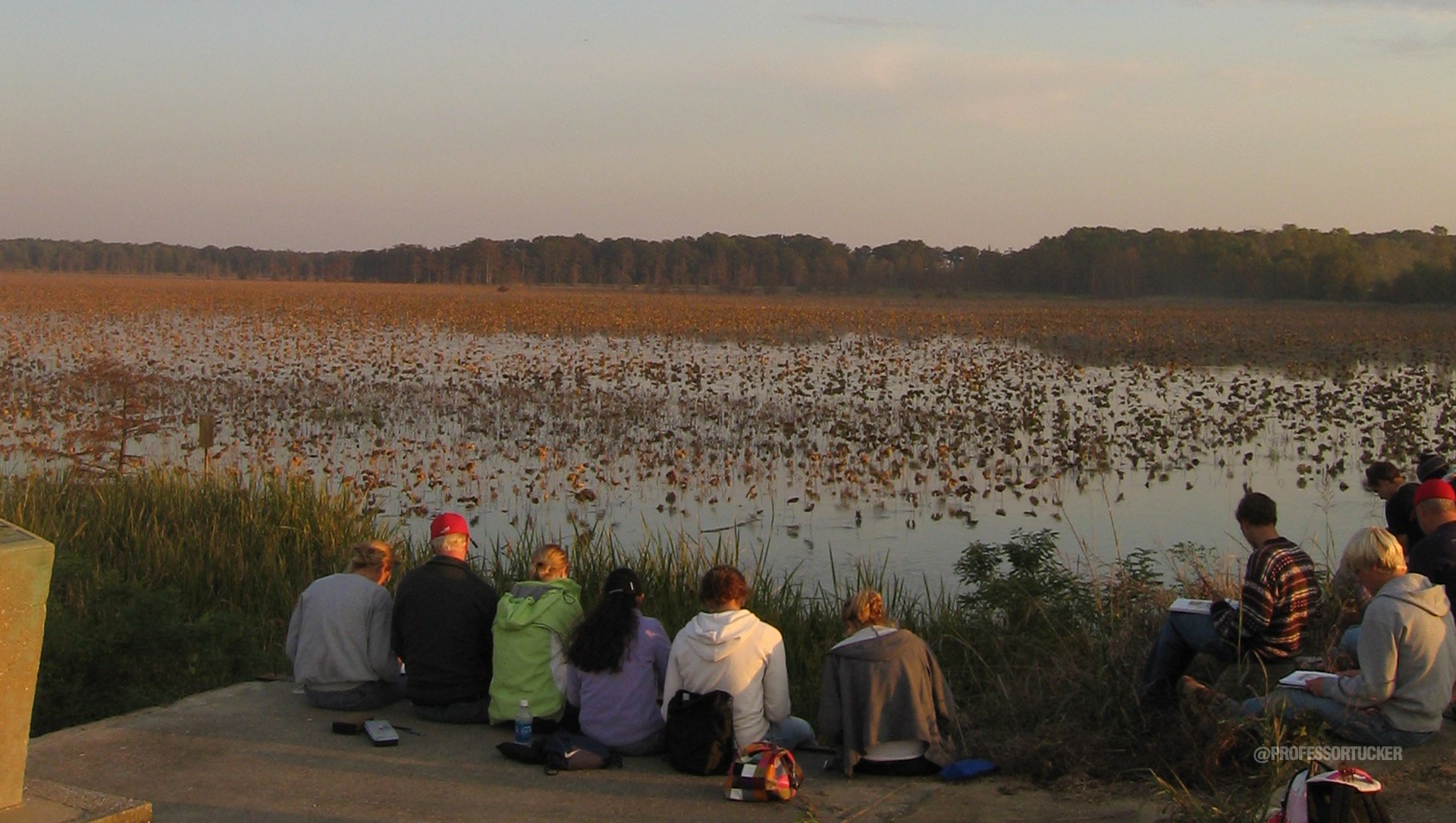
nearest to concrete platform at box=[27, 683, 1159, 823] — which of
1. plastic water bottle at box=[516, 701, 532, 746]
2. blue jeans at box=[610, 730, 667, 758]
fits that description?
blue jeans at box=[610, 730, 667, 758]

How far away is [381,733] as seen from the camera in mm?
6719

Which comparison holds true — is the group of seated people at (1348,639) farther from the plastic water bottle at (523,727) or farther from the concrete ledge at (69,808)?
the concrete ledge at (69,808)

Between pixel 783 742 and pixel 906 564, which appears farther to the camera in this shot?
pixel 906 564

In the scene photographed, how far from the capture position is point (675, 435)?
64.4 ft

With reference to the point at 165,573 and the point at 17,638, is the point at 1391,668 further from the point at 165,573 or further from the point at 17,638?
the point at 165,573

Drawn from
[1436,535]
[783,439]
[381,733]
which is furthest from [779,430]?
[381,733]

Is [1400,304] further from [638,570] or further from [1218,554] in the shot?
[638,570]

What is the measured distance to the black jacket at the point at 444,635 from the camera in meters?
7.24

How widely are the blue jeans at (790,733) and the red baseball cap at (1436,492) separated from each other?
3497 mm

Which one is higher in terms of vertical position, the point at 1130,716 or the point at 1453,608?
the point at 1453,608

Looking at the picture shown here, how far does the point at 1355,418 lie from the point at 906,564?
12.2 m

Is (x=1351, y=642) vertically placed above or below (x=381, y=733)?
above

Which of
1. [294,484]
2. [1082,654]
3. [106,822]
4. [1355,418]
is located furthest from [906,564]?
[1355,418]

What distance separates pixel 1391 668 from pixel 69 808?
5.14m
